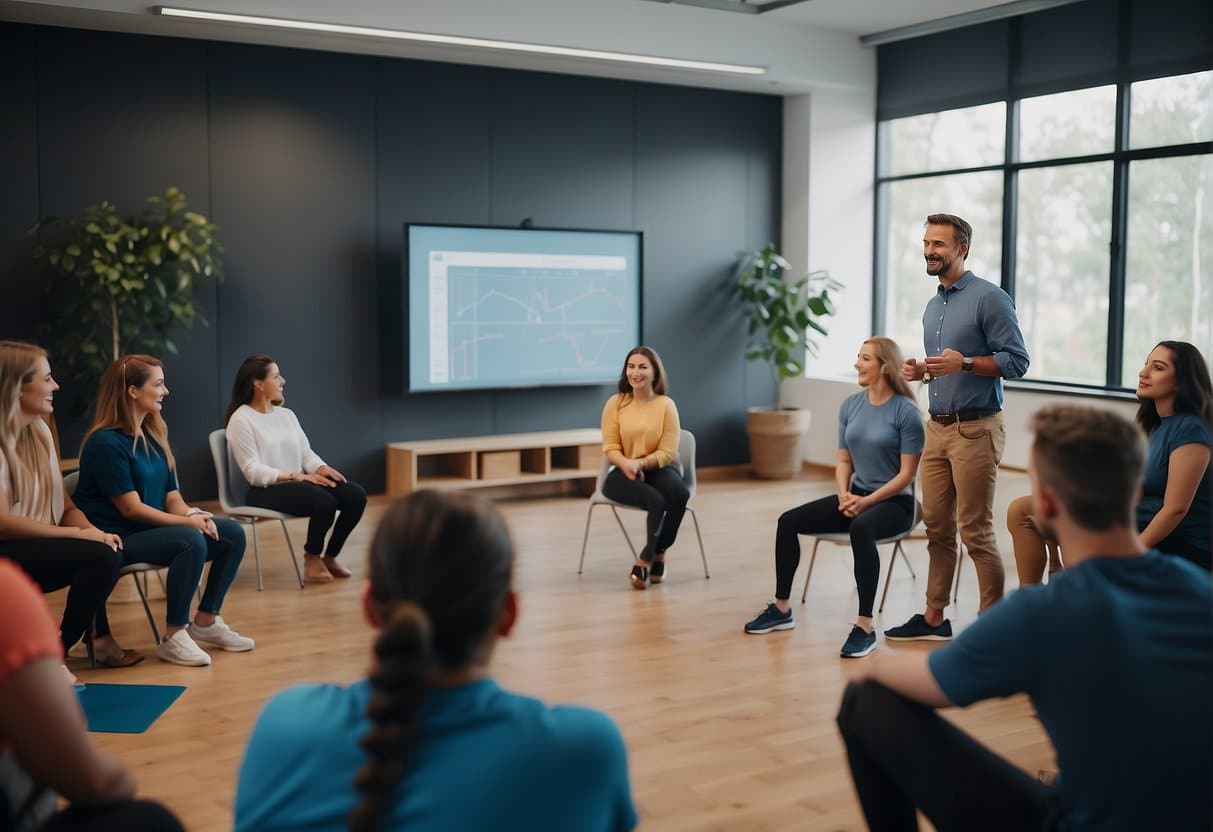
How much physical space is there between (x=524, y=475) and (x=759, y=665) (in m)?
3.82

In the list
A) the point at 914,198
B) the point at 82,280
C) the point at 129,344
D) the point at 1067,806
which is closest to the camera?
the point at 1067,806

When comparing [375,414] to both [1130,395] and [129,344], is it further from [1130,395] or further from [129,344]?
[1130,395]

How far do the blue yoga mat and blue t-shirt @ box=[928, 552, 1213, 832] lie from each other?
2.90 metres

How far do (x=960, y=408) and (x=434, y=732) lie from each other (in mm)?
3704

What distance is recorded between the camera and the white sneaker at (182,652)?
448 cm

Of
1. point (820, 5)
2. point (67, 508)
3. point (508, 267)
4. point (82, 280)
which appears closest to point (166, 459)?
point (67, 508)

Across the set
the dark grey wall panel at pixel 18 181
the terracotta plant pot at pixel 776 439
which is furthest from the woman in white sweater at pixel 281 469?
the terracotta plant pot at pixel 776 439

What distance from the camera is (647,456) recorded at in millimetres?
5910

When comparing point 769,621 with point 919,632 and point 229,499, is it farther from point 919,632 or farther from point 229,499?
point 229,499

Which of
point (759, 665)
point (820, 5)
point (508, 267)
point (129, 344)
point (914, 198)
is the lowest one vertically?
point (759, 665)

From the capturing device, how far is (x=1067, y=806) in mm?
1865

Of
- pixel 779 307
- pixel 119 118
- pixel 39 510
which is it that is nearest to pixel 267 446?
pixel 39 510

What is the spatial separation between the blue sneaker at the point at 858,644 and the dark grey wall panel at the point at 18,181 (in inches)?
190

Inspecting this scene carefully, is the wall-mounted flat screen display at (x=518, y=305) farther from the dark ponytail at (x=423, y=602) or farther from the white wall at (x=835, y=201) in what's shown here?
the dark ponytail at (x=423, y=602)
